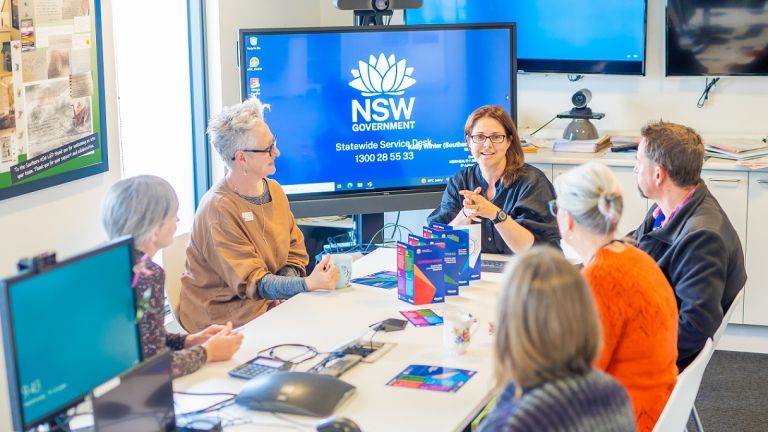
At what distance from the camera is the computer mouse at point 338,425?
211cm

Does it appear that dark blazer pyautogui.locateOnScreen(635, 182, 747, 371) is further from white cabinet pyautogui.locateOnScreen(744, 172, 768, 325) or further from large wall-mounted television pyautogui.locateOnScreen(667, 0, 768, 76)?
large wall-mounted television pyautogui.locateOnScreen(667, 0, 768, 76)

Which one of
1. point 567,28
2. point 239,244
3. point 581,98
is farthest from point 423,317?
point 567,28

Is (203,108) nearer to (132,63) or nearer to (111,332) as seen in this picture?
(132,63)

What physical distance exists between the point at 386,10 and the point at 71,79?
170cm

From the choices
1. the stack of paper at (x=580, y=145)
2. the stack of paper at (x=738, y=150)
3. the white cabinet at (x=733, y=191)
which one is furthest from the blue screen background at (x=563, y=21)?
the white cabinet at (x=733, y=191)

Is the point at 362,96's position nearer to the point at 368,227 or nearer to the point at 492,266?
the point at 368,227

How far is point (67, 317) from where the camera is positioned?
1.88 meters

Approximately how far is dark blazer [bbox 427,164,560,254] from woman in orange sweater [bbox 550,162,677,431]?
3.83ft

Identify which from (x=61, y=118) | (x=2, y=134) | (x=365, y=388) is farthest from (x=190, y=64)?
(x=365, y=388)

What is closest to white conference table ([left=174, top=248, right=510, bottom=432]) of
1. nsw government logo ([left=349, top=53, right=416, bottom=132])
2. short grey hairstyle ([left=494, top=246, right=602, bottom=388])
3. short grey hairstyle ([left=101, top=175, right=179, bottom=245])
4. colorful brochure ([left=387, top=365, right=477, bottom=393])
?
colorful brochure ([left=387, top=365, right=477, bottom=393])

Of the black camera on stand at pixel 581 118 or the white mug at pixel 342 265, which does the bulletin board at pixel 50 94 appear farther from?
the black camera on stand at pixel 581 118

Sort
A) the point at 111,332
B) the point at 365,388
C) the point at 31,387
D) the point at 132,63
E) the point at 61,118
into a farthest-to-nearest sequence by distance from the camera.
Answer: the point at 132,63 → the point at 61,118 → the point at 365,388 → the point at 111,332 → the point at 31,387

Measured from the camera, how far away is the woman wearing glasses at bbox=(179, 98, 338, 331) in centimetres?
330

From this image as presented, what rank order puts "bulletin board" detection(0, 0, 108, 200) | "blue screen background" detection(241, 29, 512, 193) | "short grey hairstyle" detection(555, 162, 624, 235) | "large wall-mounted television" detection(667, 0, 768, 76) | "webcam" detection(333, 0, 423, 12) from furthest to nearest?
"large wall-mounted television" detection(667, 0, 768, 76), "webcam" detection(333, 0, 423, 12), "blue screen background" detection(241, 29, 512, 193), "bulletin board" detection(0, 0, 108, 200), "short grey hairstyle" detection(555, 162, 624, 235)
